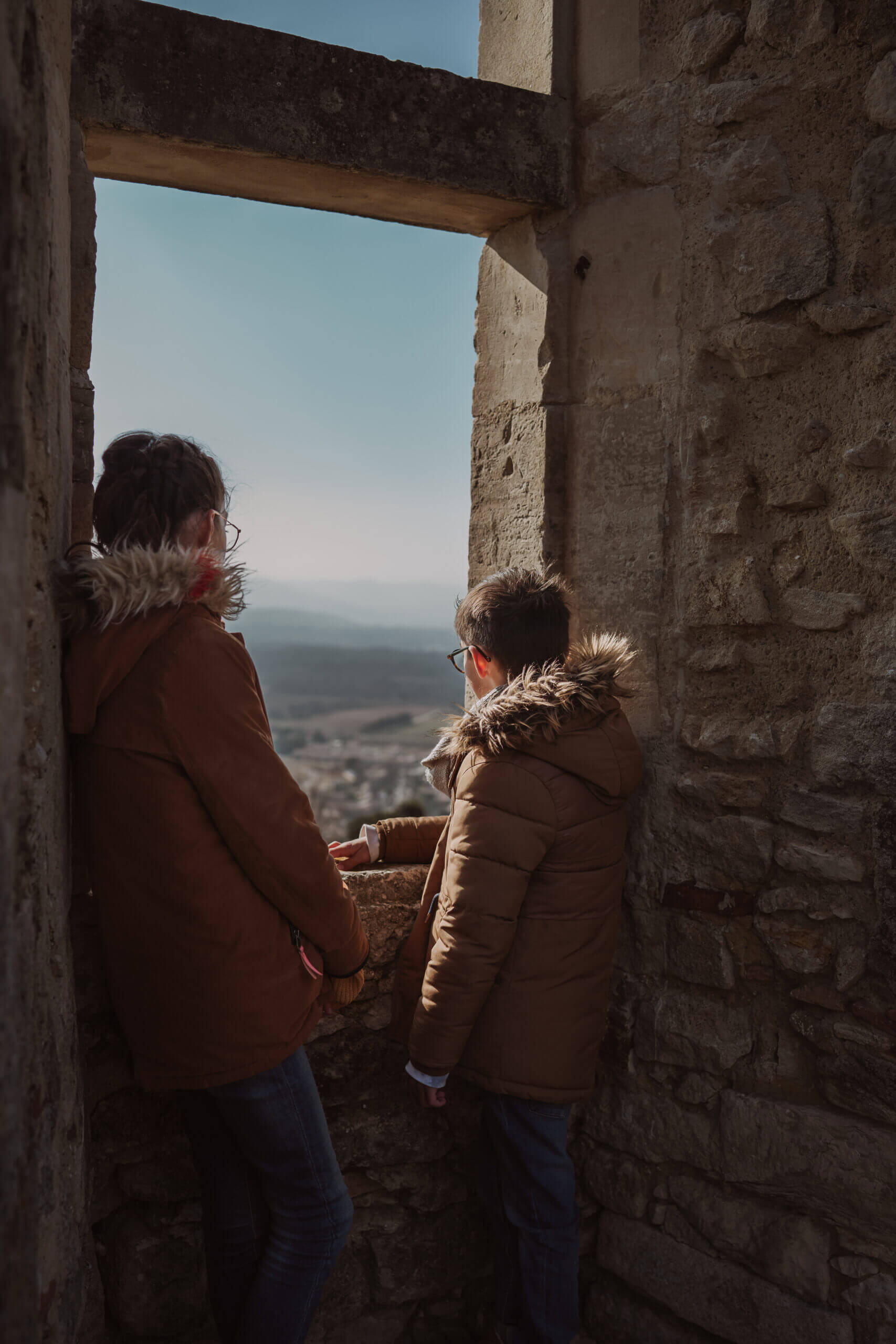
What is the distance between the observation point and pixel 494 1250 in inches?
88.3

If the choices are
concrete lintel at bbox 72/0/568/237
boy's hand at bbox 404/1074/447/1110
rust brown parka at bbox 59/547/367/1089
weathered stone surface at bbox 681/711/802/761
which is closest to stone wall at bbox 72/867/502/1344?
boy's hand at bbox 404/1074/447/1110

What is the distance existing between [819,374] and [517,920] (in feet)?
4.23

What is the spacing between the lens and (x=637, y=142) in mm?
2285

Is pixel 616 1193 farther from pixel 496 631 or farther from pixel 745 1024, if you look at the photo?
pixel 496 631

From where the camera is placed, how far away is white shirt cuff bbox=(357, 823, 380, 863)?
8.10ft

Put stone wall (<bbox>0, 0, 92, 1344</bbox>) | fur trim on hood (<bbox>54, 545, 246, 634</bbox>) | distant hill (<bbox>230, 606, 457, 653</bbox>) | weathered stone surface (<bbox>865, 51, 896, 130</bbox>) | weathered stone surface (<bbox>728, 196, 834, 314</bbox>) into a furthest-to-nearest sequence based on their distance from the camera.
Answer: distant hill (<bbox>230, 606, 457, 653</bbox>), weathered stone surface (<bbox>728, 196, 834, 314</bbox>), weathered stone surface (<bbox>865, 51, 896, 130</bbox>), fur trim on hood (<bbox>54, 545, 246, 634</bbox>), stone wall (<bbox>0, 0, 92, 1344</bbox>)

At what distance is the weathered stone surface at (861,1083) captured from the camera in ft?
6.57

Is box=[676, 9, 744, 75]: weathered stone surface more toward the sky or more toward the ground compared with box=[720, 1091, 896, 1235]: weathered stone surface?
more toward the sky

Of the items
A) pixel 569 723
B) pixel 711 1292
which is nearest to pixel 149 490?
pixel 569 723

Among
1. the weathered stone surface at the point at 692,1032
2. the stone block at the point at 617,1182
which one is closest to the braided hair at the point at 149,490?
the weathered stone surface at the point at 692,1032

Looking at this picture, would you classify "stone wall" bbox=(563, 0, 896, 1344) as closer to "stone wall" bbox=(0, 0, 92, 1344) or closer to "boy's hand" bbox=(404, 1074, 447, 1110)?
"boy's hand" bbox=(404, 1074, 447, 1110)

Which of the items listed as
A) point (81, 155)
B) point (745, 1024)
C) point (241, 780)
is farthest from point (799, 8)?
point (745, 1024)

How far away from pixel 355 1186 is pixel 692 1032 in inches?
35.2

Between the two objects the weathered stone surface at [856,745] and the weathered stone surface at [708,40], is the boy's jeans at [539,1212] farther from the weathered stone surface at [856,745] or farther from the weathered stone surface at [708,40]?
the weathered stone surface at [708,40]
